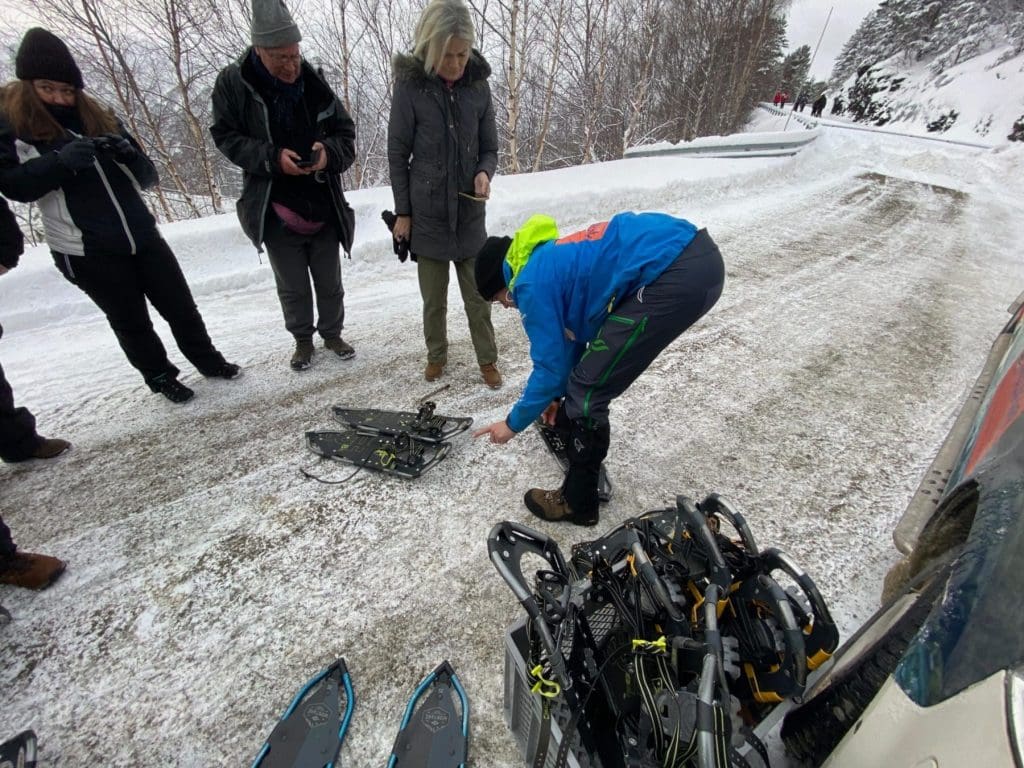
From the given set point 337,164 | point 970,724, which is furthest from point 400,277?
point 970,724

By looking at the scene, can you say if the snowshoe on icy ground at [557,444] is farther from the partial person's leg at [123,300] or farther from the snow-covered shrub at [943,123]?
the snow-covered shrub at [943,123]

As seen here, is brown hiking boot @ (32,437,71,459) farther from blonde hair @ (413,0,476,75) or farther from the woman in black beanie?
blonde hair @ (413,0,476,75)

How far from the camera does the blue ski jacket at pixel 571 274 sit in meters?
2.03

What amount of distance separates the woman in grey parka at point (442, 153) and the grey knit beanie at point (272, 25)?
0.61 metres

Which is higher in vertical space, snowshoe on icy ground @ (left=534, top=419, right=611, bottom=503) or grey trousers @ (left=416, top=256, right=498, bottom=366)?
grey trousers @ (left=416, top=256, right=498, bottom=366)

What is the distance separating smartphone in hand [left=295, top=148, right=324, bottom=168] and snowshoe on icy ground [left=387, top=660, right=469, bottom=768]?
3.11 m

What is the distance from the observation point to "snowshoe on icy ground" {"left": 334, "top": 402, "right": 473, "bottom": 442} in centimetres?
307

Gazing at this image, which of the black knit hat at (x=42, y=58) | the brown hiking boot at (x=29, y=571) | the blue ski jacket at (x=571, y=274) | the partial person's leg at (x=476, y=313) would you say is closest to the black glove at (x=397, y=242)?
the partial person's leg at (x=476, y=313)

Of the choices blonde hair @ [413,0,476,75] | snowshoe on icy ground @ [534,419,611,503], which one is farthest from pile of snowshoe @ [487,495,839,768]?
blonde hair @ [413,0,476,75]

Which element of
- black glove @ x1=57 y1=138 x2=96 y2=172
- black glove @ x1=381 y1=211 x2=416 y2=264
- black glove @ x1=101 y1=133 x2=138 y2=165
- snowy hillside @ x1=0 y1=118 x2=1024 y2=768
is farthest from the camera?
black glove @ x1=381 y1=211 x2=416 y2=264

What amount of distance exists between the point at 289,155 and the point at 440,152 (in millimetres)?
986

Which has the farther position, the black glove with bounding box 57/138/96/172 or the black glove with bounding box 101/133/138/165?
the black glove with bounding box 101/133/138/165

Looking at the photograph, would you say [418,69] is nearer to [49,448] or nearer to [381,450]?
[381,450]

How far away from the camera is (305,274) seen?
3.65 metres
